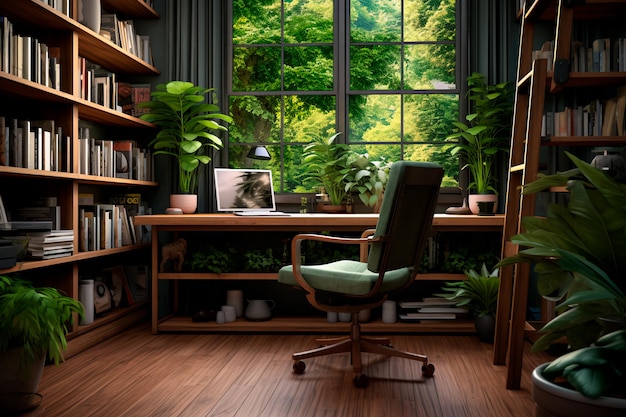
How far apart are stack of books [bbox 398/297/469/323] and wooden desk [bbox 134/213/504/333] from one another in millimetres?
78

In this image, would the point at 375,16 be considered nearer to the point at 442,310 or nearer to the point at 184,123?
the point at 184,123

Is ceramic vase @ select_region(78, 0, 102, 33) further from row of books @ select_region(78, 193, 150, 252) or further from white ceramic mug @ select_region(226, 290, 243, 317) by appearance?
white ceramic mug @ select_region(226, 290, 243, 317)

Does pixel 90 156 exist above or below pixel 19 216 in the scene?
above

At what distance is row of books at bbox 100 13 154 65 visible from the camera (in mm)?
4059

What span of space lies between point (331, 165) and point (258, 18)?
4.84 ft

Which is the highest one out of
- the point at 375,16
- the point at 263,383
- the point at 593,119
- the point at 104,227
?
the point at 375,16

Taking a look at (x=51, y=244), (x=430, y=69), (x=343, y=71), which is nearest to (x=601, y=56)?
(x=430, y=69)

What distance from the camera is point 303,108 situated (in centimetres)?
545

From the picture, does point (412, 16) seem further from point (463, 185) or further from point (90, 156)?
point (90, 156)

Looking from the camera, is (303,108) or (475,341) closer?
(475,341)

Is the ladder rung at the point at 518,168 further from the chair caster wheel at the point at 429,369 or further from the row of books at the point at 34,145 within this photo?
the row of books at the point at 34,145

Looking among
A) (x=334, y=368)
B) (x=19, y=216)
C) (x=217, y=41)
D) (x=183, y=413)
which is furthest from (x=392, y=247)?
(x=217, y=41)

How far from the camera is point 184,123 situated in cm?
438

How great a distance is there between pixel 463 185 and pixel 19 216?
3.03 metres
